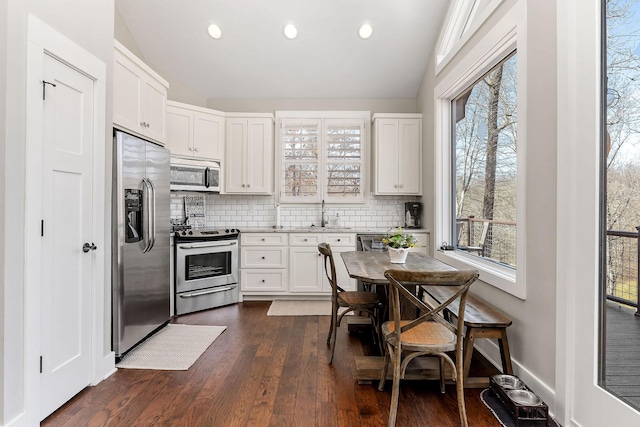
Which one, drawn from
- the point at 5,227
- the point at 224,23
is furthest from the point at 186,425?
the point at 224,23

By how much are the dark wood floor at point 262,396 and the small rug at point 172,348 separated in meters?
0.09

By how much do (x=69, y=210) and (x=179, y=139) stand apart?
224cm

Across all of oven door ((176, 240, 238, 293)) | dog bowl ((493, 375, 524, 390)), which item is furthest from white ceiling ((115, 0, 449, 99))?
dog bowl ((493, 375, 524, 390))

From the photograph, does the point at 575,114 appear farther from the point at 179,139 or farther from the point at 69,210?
the point at 179,139

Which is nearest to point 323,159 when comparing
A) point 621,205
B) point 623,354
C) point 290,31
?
point 290,31

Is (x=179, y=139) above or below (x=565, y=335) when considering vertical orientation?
above

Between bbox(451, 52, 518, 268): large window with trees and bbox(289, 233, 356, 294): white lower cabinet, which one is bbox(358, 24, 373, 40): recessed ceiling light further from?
bbox(289, 233, 356, 294): white lower cabinet

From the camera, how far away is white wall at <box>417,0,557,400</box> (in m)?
1.95

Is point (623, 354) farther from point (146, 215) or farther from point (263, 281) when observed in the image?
point (263, 281)

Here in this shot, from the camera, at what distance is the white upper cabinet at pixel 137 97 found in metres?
2.72

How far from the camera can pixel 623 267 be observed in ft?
5.12

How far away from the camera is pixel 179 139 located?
13.5ft

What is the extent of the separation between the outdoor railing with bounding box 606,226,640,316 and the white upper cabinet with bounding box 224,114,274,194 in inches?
146

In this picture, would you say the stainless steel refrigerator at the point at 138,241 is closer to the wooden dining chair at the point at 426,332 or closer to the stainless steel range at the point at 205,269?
the stainless steel range at the point at 205,269
